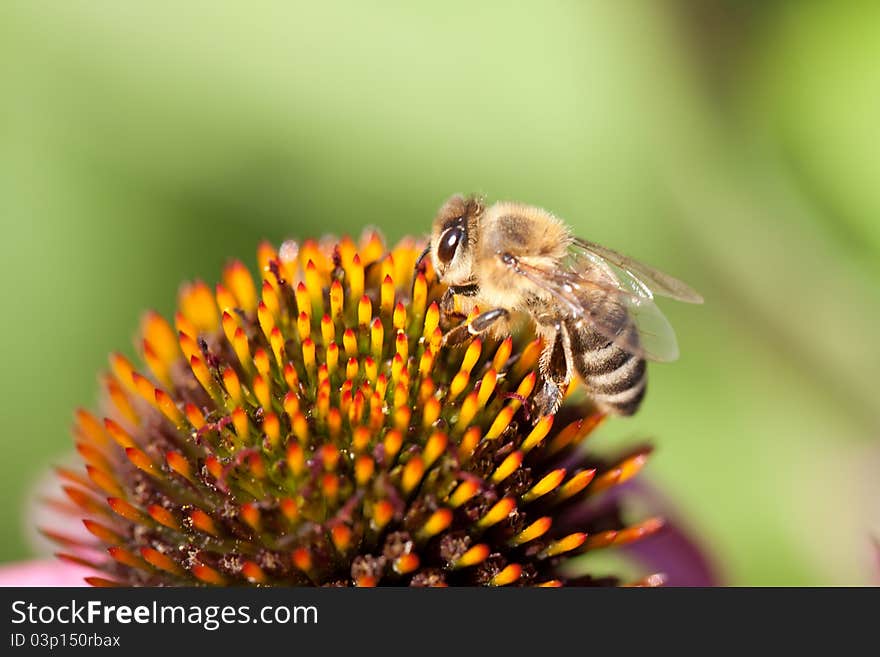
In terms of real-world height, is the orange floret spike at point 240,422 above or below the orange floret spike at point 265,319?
below

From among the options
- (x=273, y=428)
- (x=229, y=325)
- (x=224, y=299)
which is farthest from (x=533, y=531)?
(x=224, y=299)

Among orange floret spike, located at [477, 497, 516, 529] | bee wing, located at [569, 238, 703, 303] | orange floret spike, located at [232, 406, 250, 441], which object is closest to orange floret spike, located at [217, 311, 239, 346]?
orange floret spike, located at [232, 406, 250, 441]

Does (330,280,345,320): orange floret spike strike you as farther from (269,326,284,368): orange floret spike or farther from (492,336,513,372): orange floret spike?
(492,336,513,372): orange floret spike

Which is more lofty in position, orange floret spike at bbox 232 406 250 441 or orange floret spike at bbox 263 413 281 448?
orange floret spike at bbox 232 406 250 441

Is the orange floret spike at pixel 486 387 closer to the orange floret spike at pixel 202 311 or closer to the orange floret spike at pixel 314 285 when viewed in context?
the orange floret spike at pixel 314 285

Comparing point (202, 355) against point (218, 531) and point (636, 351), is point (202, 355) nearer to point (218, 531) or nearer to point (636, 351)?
point (218, 531)

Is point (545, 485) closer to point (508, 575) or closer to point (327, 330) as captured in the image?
point (508, 575)

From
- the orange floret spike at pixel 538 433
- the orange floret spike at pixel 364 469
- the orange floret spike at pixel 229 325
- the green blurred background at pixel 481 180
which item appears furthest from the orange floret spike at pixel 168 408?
the green blurred background at pixel 481 180
